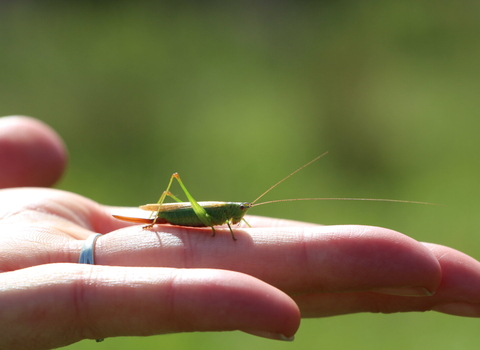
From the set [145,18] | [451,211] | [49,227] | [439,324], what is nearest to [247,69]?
[145,18]

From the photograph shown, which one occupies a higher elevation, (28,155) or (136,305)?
(28,155)

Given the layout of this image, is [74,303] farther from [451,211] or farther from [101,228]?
[451,211]

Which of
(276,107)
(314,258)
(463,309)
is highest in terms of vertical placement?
(276,107)

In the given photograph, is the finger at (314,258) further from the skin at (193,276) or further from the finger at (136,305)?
the finger at (136,305)

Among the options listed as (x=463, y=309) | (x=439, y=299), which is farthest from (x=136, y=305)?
(x=463, y=309)

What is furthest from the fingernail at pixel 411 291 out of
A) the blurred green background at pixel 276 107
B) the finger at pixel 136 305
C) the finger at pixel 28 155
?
the finger at pixel 28 155

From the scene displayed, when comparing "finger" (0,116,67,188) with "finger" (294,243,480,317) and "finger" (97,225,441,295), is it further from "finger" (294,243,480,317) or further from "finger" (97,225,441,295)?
"finger" (294,243,480,317)

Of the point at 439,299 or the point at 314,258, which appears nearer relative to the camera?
the point at 314,258

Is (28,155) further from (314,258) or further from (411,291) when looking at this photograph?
(411,291)
